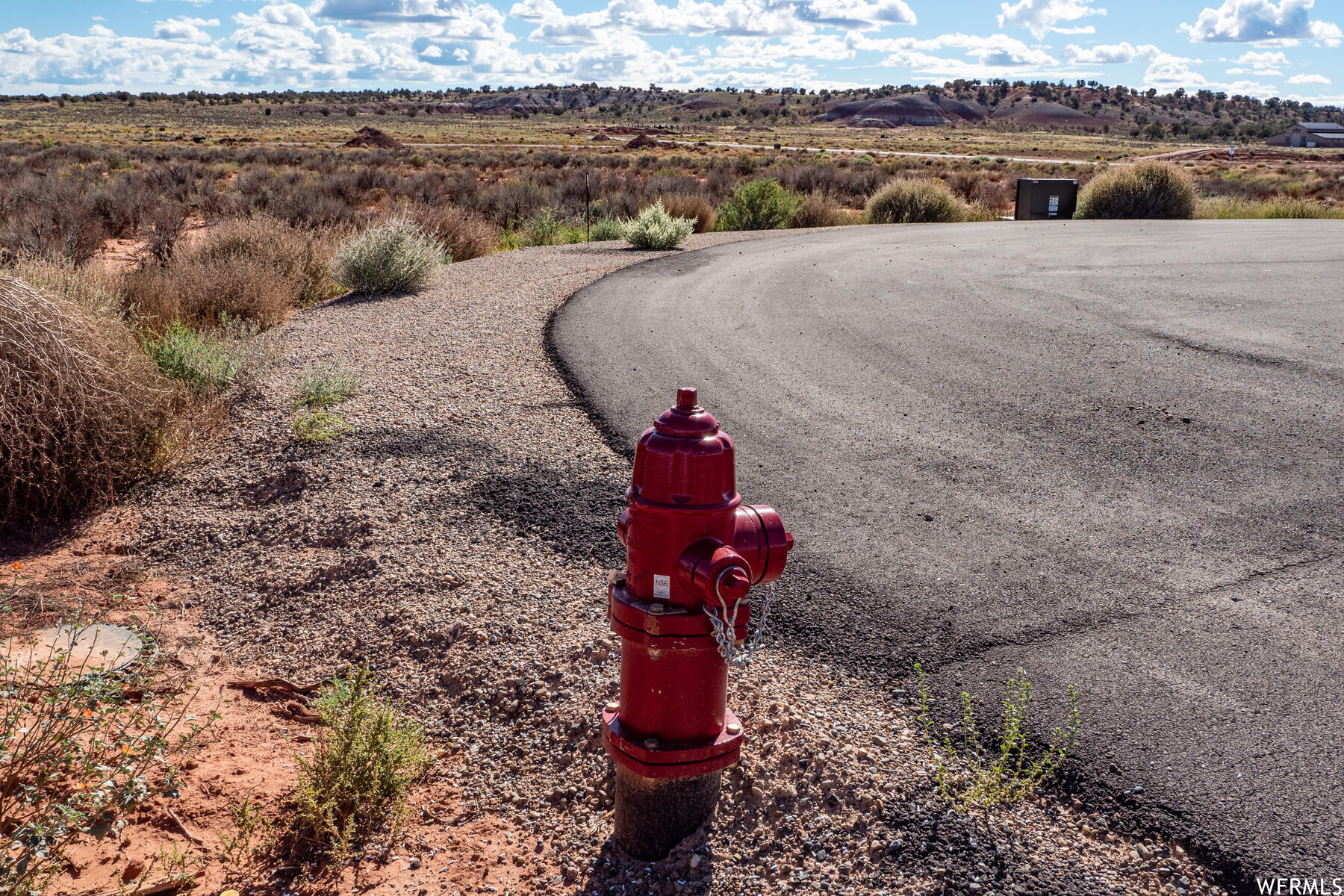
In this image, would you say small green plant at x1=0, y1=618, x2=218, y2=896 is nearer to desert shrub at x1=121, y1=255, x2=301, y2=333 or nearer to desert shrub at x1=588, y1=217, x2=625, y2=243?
desert shrub at x1=121, y1=255, x2=301, y2=333

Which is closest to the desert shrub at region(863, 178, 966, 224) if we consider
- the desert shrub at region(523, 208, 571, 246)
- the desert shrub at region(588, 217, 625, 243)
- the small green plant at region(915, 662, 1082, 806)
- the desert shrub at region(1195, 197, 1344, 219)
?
the desert shrub at region(1195, 197, 1344, 219)

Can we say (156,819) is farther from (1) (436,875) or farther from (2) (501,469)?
(2) (501,469)

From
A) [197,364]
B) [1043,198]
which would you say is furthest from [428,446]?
[1043,198]

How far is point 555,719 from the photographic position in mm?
3580

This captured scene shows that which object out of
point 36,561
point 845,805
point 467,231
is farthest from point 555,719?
point 467,231

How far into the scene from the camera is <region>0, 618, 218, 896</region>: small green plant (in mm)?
2438

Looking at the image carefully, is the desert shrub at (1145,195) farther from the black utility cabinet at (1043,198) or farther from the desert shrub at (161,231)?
the desert shrub at (161,231)

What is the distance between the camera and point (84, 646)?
13.8 ft

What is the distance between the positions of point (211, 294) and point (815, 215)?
15752 mm

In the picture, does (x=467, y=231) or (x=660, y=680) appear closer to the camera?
(x=660, y=680)

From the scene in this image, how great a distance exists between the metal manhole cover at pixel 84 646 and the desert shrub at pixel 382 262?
760 cm

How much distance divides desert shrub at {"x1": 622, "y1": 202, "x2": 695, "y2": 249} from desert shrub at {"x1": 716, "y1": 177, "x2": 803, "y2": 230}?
476cm

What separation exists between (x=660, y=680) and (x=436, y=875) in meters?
1.05

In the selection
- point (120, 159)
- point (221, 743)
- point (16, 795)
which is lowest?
point (221, 743)
